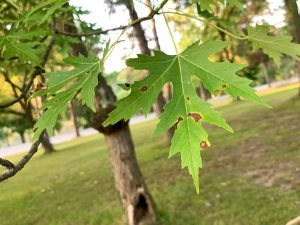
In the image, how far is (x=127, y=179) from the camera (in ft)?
12.6

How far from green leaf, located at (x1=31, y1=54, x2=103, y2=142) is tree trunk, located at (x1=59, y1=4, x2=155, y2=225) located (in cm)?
255

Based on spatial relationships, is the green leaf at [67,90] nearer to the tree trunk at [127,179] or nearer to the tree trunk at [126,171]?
→ the tree trunk at [126,171]

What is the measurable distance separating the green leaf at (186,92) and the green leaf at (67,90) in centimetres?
16

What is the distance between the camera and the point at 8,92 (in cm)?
780

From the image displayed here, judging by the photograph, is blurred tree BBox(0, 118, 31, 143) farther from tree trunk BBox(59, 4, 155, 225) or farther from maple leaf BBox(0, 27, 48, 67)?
maple leaf BBox(0, 27, 48, 67)

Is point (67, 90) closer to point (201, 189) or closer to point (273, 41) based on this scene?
point (273, 41)

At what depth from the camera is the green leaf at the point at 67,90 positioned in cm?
97

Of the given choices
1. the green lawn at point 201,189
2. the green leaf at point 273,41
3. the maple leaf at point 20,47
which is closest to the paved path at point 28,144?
the green lawn at point 201,189

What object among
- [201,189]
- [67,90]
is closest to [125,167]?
[201,189]

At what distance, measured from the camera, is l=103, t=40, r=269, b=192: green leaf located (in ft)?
3.05

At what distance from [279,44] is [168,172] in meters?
5.27

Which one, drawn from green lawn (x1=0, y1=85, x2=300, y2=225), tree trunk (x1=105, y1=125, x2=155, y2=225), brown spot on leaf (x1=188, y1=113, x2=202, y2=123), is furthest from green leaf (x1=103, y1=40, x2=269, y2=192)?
tree trunk (x1=105, y1=125, x2=155, y2=225)

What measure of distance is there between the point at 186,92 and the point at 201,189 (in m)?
4.26

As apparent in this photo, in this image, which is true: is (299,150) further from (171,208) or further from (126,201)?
(126,201)
